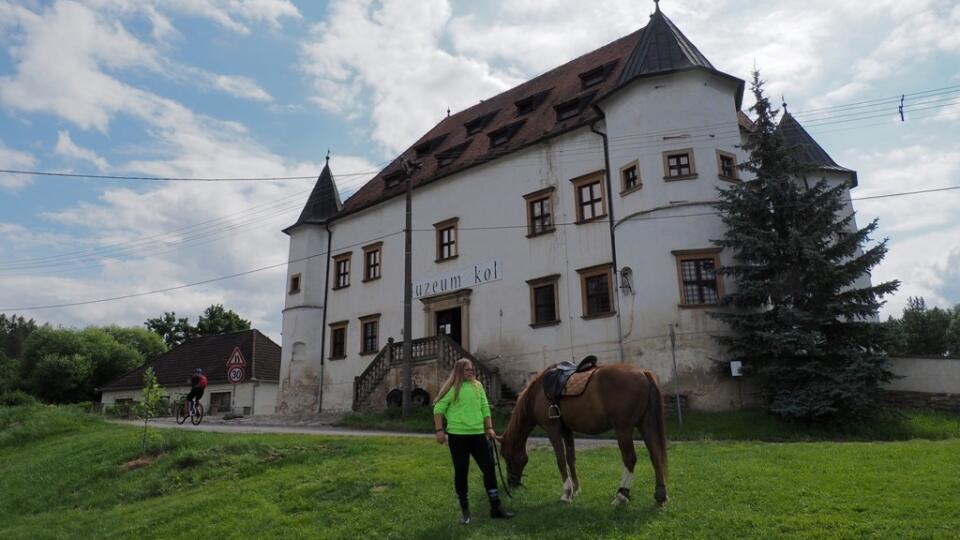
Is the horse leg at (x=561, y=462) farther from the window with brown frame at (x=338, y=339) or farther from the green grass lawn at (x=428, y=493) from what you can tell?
the window with brown frame at (x=338, y=339)

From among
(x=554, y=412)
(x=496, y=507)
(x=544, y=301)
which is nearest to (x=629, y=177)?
(x=544, y=301)

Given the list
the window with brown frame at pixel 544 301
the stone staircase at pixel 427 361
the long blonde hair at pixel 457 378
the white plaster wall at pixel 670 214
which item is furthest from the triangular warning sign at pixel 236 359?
the long blonde hair at pixel 457 378

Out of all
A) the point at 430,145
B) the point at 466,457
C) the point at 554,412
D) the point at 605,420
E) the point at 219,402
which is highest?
the point at 430,145

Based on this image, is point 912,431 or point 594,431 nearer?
point 594,431

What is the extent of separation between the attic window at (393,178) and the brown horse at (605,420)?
23.9 meters

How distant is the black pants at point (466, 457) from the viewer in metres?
7.21

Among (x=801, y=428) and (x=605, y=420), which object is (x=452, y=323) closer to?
(x=801, y=428)

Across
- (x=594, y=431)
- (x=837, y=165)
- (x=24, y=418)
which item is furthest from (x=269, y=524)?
(x=837, y=165)

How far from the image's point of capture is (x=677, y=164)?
822 inches

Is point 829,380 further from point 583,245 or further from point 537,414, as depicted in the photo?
point 537,414

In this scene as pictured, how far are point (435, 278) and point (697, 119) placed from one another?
12113mm

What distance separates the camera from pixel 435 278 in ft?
89.9

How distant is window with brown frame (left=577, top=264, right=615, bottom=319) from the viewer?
21.7 metres

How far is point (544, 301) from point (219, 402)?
934 inches
